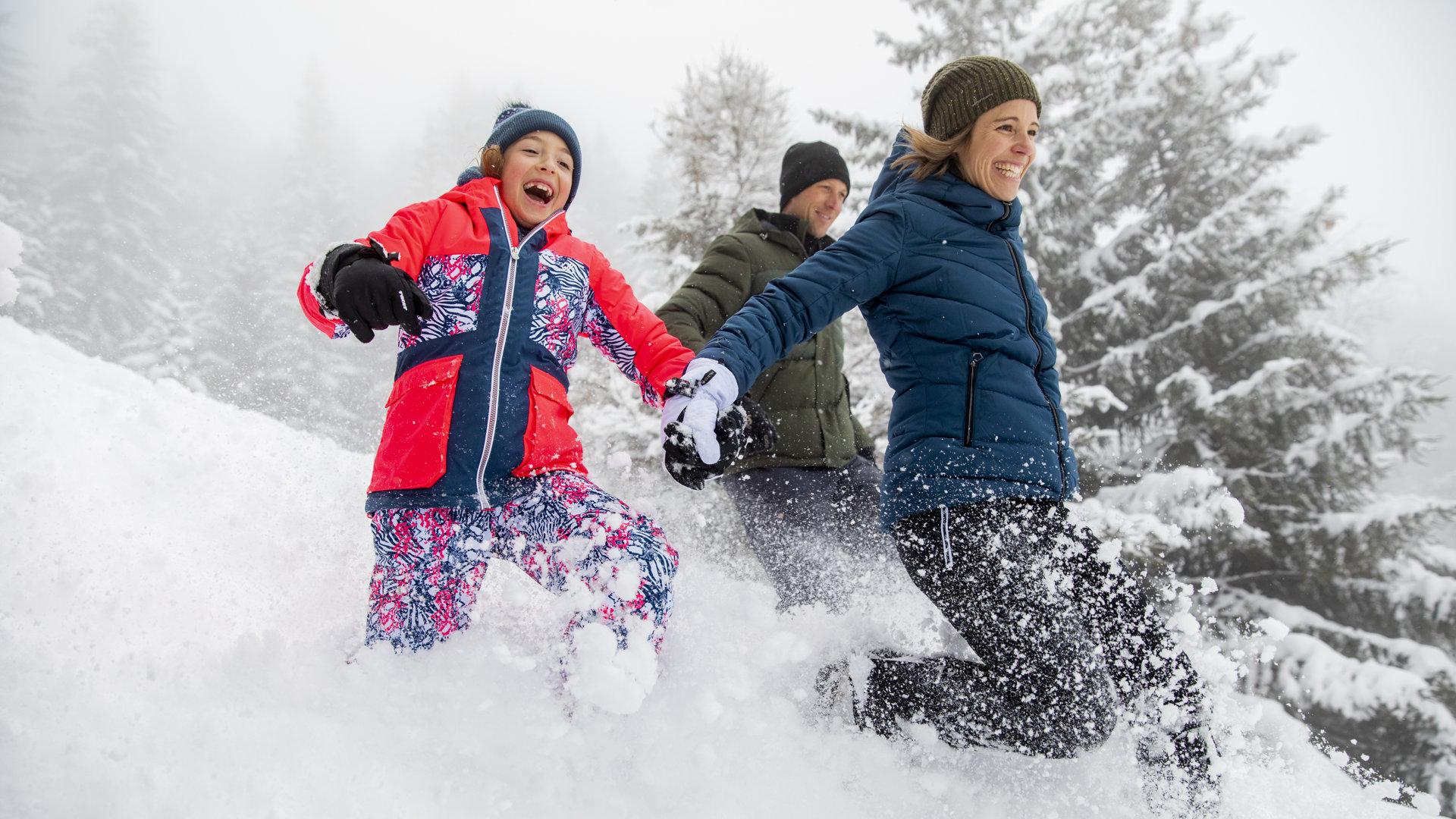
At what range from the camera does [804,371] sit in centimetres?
347

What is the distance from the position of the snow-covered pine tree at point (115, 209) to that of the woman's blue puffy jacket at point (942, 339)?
24.8 m

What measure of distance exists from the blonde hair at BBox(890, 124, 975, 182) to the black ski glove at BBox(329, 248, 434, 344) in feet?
5.66

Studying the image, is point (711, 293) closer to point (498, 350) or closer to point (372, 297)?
point (498, 350)

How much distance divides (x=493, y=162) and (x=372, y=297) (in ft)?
3.66

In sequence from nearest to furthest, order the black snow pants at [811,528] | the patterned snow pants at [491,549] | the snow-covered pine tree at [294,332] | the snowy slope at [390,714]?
the snowy slope at [390,714] < the patterned snow pants at [491,549] < the black snow pants at [811,528] < the snow-covered pine tree at [294,332]

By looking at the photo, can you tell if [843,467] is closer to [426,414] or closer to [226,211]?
[426,414]

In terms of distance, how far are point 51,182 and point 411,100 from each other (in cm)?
7692

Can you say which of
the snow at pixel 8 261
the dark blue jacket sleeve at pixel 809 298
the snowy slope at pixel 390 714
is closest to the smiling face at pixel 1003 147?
the dark blue jacket sleeve at pixel 809 298

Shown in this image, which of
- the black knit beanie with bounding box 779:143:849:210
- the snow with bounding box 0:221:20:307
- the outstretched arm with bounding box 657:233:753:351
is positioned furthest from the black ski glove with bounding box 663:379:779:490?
the snow with bounding box 0:221:20:307

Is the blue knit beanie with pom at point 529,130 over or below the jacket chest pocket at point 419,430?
over

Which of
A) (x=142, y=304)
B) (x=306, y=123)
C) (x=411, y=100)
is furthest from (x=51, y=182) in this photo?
(x=411, y=100)

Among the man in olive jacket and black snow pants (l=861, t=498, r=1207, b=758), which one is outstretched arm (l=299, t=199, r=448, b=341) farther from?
black snow pants (l=861, t=498, r=1207, b=758)

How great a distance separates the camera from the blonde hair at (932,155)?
2553 mm

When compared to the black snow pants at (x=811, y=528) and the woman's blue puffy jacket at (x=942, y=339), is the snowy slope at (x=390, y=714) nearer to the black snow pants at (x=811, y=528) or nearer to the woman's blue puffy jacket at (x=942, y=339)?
the black snow pants at (x=811, y=528)
